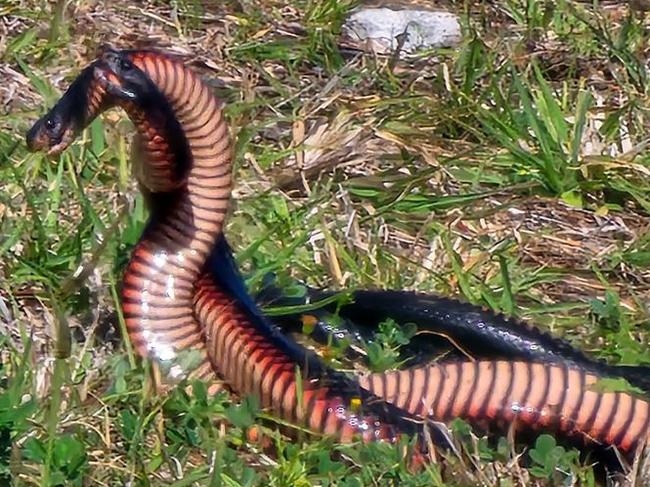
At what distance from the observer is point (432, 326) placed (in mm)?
3943

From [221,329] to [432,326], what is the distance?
0.59 meters

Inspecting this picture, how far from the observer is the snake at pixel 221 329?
130 inches

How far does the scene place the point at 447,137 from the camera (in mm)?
5270

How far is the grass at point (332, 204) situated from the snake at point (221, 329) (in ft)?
0.29

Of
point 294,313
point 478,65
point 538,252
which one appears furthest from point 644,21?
point 294,313

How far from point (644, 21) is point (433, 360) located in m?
2.63

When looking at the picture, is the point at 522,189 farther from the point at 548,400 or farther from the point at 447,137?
the point at 548,400

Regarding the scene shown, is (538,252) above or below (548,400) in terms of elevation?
below

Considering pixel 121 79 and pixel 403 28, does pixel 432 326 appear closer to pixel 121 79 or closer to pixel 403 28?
pixel 121 79

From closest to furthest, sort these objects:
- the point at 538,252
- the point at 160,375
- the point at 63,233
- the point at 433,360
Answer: the point at 160,375, the point at 433,360, the point at 63,233, the point at 538,252

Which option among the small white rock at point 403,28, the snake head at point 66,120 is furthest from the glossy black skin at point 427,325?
the small white rock at point 403,28

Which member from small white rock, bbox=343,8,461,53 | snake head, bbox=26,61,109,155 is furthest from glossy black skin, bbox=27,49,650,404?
small white rock, bbox=343,8,461,53

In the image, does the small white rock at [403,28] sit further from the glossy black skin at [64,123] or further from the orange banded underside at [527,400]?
the glossy black skin at [64,123]

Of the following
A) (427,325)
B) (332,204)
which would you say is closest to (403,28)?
(332,204)
